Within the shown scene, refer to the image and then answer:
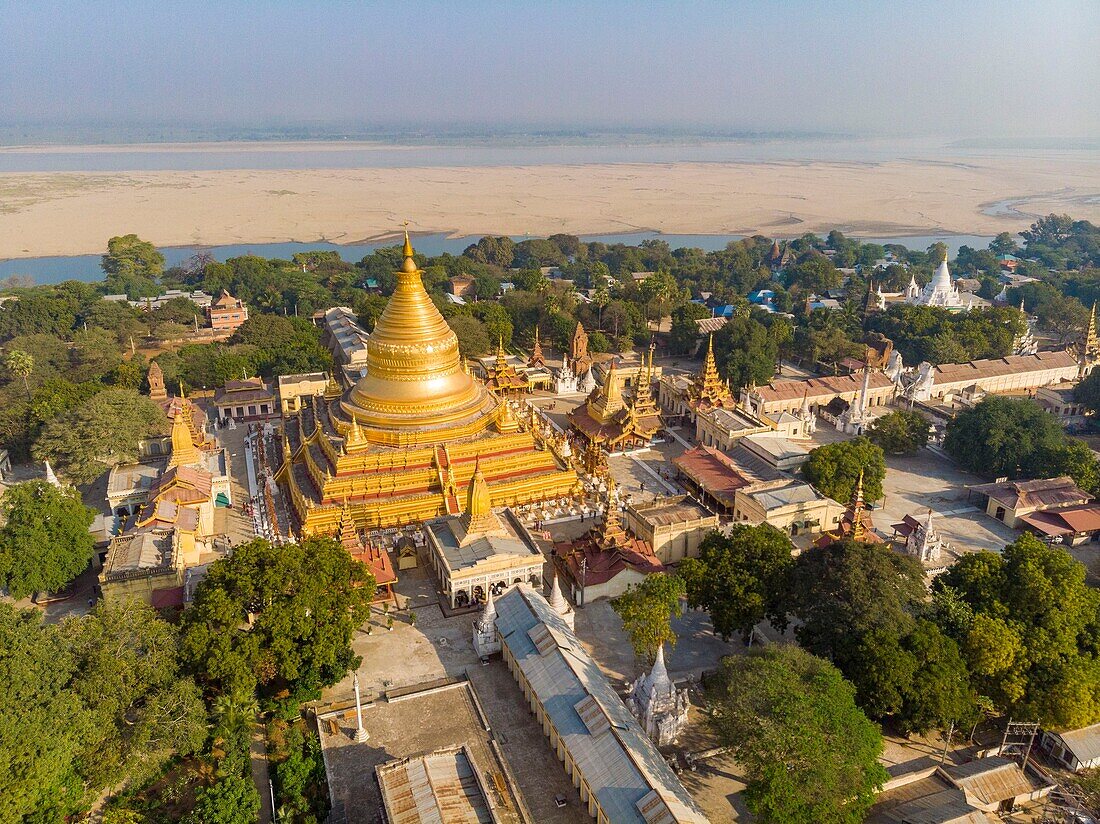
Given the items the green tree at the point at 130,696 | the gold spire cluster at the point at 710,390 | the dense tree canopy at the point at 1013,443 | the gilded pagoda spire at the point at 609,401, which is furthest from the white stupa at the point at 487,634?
the dense tree canopy at the point at 1013,443

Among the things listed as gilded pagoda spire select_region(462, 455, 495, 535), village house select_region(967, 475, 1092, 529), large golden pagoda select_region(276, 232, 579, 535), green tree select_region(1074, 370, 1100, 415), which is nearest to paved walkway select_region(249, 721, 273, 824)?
gilded pagoda spire select_region(462, 455, 495, 535)

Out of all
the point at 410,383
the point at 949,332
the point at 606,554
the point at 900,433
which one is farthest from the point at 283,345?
the point at 949,332

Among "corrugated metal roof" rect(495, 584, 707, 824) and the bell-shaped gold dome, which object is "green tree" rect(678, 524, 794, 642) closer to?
"corrugated metal roof" rect(495, 584, 707, 824)

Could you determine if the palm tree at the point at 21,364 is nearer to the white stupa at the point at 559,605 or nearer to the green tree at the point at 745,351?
the white stupa at the point at 559,605

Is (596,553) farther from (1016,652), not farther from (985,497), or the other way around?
(985,497)

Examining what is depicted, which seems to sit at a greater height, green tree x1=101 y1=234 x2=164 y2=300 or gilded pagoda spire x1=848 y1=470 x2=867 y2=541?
green tree x1=101 y1=234 x2=164 y2=300
